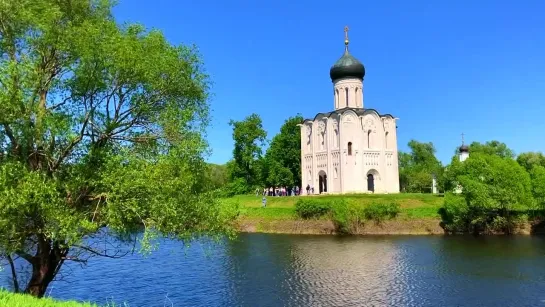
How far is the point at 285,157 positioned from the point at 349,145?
1019cm

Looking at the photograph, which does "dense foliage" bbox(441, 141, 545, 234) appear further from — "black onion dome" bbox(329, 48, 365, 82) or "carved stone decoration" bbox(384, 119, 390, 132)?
"black onion dome" bbox(329, 48, 365, 82)

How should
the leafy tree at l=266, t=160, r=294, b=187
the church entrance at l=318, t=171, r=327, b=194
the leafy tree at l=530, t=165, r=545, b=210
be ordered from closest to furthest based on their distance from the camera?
the leafy tree at l=530, t=165, r=545, b=210, the church entrance at l=318, t=171, r=327, b=194, the leafy tree at l=266, t=160, r=294, b=187

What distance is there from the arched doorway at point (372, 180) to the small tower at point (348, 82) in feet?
25.1

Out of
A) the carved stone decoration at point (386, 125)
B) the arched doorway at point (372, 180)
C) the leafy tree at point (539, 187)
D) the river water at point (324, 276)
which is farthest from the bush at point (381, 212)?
the carved stone decoration at point (386, 125)

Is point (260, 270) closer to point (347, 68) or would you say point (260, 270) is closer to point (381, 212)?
point (381, 212)

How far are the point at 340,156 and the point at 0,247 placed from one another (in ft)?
144

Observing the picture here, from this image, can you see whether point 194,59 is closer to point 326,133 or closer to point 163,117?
point 163,117

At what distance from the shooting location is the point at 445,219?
137 feet

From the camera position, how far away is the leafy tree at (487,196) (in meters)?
38.4

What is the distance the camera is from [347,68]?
183 feet

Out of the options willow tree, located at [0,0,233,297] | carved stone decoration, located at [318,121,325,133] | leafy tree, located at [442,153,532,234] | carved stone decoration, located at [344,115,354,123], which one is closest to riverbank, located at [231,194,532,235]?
leafy tree, located at [442,153,532,234]

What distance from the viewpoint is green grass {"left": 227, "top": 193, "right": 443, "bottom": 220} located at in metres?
43.1

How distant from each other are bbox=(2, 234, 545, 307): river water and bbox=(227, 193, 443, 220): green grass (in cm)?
846

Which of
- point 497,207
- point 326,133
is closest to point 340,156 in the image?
point 326,133
